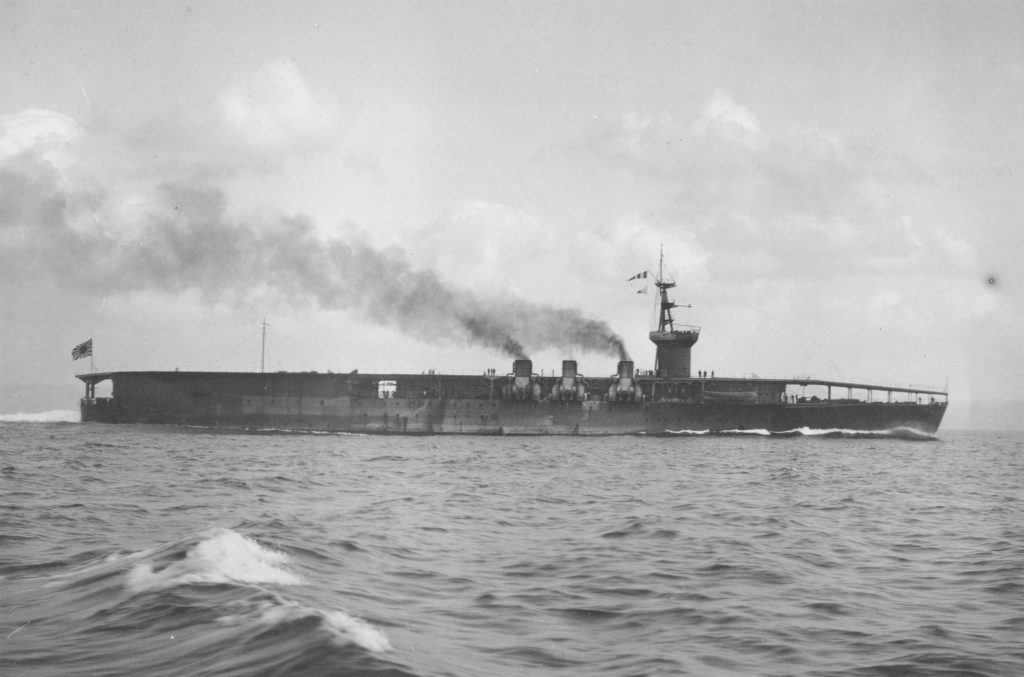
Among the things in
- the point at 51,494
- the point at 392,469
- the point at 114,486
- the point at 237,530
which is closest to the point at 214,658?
the point at 237,530

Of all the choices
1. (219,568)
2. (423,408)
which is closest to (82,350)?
(423,408)

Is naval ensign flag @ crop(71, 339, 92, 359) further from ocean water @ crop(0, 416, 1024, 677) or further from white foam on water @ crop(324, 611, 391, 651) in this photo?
white foam on water @ crop(324, 611, 391, 651)

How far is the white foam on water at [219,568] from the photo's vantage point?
922cm

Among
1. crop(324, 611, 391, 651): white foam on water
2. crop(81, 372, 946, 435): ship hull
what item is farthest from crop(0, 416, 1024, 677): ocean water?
crop(81, 372, 946, 435): ship hull

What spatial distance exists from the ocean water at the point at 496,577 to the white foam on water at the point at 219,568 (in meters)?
0.05

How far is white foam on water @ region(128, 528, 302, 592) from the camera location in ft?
30.2

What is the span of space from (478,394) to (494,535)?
140 ft

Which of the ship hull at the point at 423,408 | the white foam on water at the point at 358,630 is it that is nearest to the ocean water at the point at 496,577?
the white foam on water at the point at 358,630

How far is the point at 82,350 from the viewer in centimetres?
5562

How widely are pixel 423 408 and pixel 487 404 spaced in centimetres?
433

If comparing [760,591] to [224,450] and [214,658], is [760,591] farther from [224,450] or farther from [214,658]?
[224,450]

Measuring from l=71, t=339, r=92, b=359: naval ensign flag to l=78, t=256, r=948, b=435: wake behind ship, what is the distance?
224 centimetres

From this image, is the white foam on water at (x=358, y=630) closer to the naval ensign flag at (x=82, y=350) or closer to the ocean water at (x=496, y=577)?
the ocean water at (x=496, y=577)

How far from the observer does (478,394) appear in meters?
56.7
